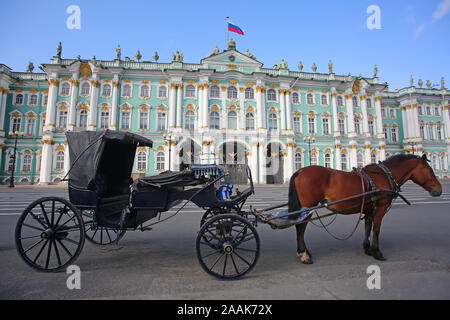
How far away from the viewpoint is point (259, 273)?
3150 millimetres

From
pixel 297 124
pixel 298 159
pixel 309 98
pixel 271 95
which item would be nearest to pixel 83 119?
pixel 271 95

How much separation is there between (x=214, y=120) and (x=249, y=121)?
440cm

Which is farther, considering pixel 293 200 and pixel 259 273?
pixel 293 200

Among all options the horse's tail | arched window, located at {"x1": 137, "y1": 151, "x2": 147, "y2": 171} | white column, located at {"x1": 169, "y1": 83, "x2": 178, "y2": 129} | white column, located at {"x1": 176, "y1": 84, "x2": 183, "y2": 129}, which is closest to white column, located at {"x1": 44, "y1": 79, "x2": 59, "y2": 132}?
arched window, located at {"x1": 137, "y1": 151, "x2": 147, "y2": 171}

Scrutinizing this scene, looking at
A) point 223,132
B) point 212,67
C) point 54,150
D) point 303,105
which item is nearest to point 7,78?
point 54,150

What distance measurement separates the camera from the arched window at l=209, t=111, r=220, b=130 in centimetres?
2700

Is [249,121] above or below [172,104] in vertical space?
below

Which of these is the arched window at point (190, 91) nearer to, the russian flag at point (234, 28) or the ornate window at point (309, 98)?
the russian flag at point (234, 28)

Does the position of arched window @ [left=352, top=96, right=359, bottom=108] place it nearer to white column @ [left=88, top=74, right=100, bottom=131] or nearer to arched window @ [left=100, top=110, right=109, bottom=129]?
arched window @ [left=100, top=110, right=109, bottom=129]

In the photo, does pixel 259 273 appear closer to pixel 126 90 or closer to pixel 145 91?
pixel 145 91

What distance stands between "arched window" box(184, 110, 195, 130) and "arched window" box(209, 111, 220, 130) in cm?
210

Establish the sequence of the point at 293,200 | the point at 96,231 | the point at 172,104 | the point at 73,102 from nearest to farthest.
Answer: the point at 293,200
the point at 96,231
the point at 73,102
the point at 172,104

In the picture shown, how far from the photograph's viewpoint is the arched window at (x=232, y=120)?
27.4m
